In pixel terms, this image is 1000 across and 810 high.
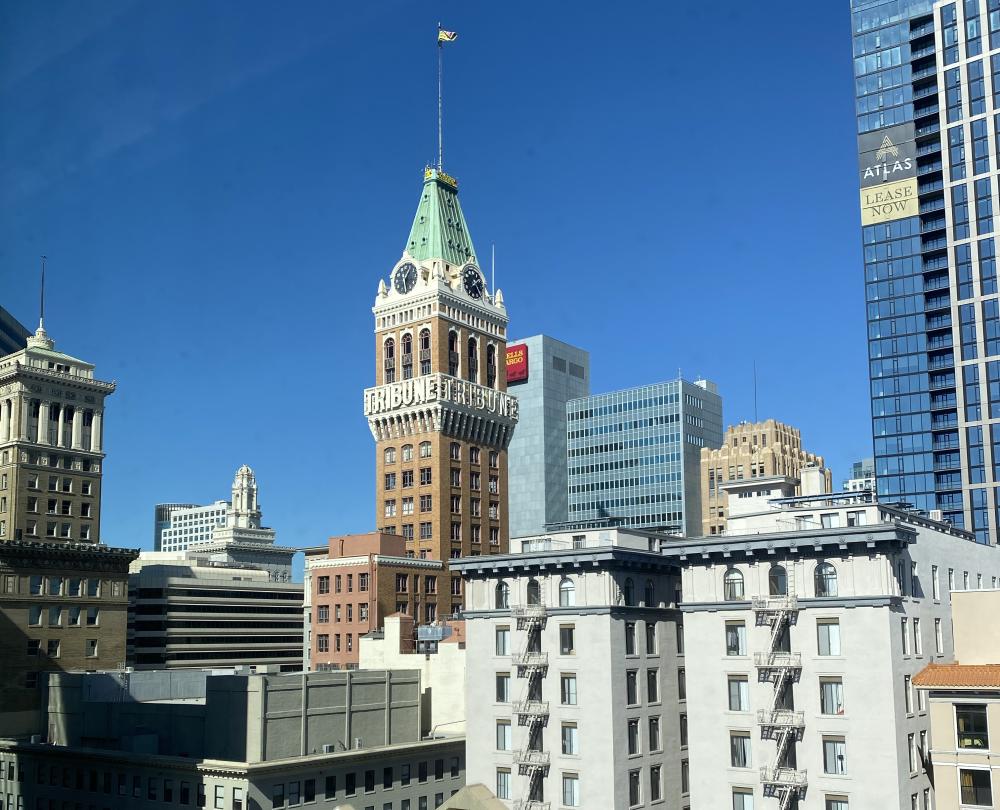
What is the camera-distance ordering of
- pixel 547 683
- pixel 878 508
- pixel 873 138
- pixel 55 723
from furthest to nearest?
pixel 873 138 → pixel 55 723 → pixel 547 683 → pixel 878 508

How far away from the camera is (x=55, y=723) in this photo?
107000mm

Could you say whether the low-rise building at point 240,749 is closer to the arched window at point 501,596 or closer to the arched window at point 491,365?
the arched window at point 501,596

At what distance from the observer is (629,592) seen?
8756cm

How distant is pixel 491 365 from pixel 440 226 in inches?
874

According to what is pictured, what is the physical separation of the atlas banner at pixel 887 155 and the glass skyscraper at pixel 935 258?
0.18 m

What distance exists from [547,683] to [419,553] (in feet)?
234

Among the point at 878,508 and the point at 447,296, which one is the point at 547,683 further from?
the point at 447,296

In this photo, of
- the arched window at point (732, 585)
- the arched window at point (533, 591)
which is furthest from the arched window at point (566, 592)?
the arched window at point (732, 585)

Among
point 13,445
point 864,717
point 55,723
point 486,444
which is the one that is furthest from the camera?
point 486,444

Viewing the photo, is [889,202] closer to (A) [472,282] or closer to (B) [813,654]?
(A) [472,282]

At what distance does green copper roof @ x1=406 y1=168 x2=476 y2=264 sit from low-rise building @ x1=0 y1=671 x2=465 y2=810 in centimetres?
7948

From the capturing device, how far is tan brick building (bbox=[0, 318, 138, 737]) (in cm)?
13888

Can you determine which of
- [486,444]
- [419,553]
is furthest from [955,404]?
→ [419,553]

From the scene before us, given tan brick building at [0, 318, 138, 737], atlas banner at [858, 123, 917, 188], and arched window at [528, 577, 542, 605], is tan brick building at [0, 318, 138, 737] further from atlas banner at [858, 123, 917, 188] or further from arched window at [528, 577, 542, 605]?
atlas banner at [858, 123, 917, 188]
